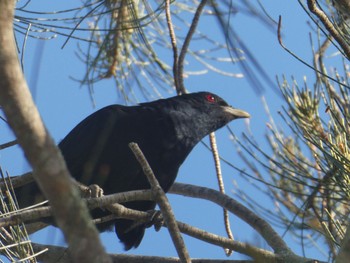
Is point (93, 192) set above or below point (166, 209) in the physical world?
above

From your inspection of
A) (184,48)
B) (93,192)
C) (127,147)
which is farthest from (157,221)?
(184,48)

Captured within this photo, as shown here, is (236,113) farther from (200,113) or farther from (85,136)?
(85,136)

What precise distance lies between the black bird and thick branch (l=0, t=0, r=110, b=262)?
309 cm

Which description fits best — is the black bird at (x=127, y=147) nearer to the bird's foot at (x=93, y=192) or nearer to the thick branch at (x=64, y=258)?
the thick branch at (x=64, y=258)

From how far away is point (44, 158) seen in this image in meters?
1.12

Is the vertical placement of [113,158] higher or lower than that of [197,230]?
higher

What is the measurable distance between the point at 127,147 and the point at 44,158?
10.9 feet

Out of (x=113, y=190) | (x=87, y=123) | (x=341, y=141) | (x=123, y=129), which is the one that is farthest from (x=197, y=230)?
(x=87, y=123)

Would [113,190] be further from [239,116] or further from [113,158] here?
[239,116]

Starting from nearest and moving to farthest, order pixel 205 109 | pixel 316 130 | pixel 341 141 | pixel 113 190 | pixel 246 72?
pixel 246 72 < pixel 341 141 < pixel 316 130 < pixel 113 190 < pixel 205 109

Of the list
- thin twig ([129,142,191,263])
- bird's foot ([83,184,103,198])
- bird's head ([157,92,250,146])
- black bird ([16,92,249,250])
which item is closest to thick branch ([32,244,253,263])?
bird's foot ([83,184,103,198])

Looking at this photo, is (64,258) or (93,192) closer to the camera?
(93,192)

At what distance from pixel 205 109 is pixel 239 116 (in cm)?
28

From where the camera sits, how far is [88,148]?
4590mm
